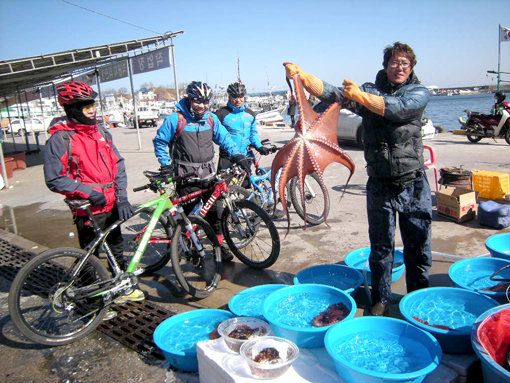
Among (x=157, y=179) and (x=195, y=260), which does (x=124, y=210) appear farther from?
(x=195, y=260)

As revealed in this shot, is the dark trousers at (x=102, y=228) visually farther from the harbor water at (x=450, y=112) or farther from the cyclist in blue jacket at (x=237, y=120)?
the harbor water at (x=450, y=112)

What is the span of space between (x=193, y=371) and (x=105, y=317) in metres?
1.36

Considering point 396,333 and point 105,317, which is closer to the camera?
point 396,333

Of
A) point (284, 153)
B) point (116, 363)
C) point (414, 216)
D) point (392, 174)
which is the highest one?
point (284, 153)

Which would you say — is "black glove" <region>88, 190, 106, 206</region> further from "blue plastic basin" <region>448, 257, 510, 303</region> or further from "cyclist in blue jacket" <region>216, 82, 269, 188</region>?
"blue plastic basin" <region>448, 257, 510, 303</region>

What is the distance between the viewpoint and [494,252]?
354cm

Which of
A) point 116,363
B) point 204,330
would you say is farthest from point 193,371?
point 116,363

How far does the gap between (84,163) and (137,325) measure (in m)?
1.71

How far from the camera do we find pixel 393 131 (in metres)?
2.73

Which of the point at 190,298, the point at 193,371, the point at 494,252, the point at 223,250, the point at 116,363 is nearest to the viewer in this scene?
the point at 193,371

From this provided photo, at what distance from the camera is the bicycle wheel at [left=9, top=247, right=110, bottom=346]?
3039mm

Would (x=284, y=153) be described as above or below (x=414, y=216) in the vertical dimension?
above

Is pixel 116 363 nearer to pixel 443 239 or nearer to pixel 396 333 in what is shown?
pixel 396 333

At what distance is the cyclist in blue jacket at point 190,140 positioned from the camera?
4207mm
